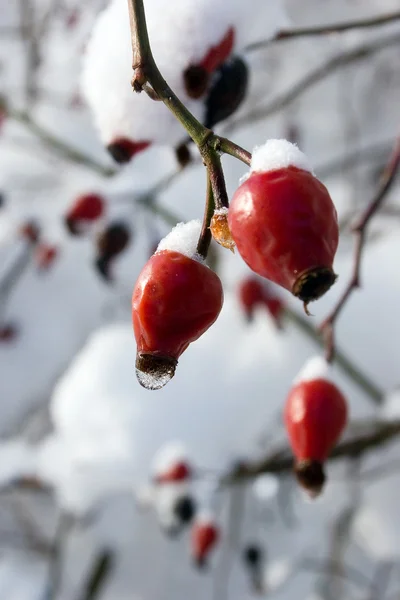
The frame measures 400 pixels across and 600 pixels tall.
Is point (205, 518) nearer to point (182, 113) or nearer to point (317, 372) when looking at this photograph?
point (317, 372)

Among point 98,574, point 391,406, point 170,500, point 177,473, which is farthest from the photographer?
point 98,574

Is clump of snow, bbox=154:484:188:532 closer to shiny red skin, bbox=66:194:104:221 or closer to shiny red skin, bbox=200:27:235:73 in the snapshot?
shiny red skin, bbox=66:194:104:221

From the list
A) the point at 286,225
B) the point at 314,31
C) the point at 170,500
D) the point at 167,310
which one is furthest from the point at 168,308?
the point at 170,500

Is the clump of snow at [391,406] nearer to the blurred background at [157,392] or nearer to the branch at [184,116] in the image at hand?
the blurred background at [157,392]

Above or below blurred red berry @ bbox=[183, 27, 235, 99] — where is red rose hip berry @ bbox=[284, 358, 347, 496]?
below

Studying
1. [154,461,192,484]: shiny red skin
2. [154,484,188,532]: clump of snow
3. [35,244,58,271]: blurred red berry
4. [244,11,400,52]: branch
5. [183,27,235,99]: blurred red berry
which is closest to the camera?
[183,27,235,99]: blurred red berry

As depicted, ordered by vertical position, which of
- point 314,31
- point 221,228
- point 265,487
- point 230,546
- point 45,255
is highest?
point 45,255

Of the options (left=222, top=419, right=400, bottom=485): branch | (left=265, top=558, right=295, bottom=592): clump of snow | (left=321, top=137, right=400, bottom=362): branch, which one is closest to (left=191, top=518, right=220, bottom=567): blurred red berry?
(left=222, top=419, right=400, bottom=485): branch
